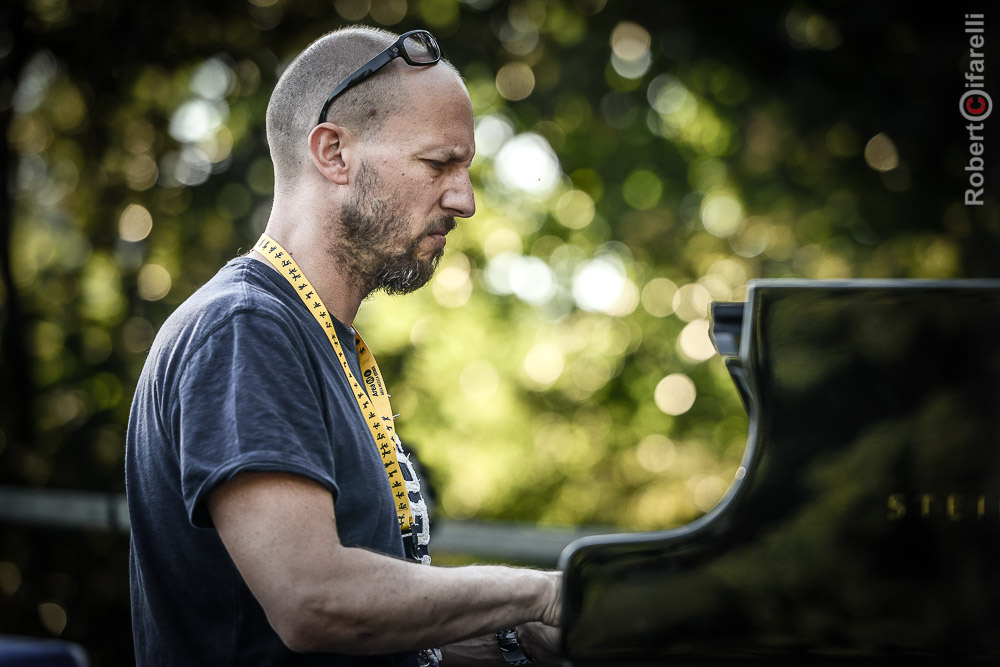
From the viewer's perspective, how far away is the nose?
1.68 m

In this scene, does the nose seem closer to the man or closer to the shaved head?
the man

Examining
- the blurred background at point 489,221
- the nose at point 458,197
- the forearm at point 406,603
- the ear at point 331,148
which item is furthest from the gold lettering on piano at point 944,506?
the blurred background at point 489,221

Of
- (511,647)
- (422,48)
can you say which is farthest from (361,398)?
(422,48)

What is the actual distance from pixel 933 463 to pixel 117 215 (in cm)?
563

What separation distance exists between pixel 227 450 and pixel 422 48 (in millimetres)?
950

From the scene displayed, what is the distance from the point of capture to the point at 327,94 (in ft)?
5.50

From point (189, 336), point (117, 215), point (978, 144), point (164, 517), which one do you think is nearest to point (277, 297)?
point (189, 336)

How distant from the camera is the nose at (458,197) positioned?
1.68m

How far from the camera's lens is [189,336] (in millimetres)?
1326

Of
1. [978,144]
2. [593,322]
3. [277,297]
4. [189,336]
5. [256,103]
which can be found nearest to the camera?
[189,336]

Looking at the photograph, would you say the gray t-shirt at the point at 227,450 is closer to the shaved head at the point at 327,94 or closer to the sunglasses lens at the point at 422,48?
the shaved head at the point at 327,94

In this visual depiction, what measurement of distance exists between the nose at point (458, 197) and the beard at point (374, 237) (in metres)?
0.03

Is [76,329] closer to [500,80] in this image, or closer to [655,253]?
[500,80]

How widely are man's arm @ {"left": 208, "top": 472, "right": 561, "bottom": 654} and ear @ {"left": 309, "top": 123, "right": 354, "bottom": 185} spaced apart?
0.66 metres
